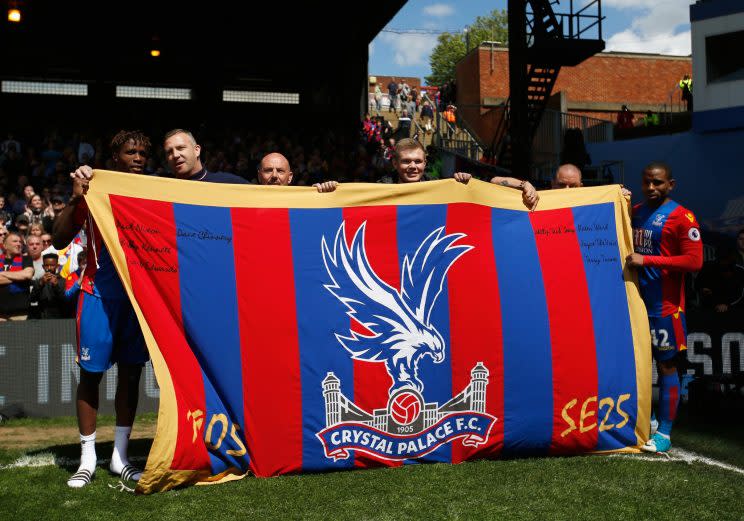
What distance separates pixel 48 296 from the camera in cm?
799

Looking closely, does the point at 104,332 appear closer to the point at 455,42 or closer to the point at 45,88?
the point at 45,88

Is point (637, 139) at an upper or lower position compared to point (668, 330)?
upper

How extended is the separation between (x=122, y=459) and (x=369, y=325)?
1.71 meters

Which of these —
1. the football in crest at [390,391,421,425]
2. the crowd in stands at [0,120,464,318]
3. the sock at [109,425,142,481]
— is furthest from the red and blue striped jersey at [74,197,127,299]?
the crowd in stands at [0,120,464,318]

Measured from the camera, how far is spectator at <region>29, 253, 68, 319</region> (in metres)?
7.94

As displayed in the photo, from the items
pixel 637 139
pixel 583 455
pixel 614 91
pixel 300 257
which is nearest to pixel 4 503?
pixel 300 257

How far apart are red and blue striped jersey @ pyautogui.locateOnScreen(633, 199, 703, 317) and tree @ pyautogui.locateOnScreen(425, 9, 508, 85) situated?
66163 mm

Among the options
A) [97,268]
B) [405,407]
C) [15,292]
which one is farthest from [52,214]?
[405,407]

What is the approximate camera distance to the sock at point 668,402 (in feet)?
17.4

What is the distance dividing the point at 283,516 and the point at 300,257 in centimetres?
162

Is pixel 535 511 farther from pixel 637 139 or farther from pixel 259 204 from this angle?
pixel 637 139

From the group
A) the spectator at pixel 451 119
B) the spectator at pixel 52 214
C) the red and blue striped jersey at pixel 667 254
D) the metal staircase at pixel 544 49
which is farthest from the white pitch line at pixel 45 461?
the spectator at pixel 451 119

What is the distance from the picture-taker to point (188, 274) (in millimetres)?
4598

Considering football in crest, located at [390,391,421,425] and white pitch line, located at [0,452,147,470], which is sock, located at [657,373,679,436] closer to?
football in crest, located at [390,391,421,425]
